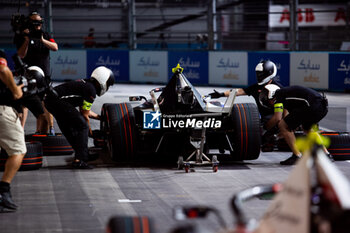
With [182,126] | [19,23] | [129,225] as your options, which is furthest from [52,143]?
[129,225]

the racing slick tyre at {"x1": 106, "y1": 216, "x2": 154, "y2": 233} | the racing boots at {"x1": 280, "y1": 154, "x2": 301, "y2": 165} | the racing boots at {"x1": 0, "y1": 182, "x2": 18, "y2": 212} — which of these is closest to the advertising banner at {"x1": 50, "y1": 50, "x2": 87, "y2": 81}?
the racing boots at {"x1": 280, "y1": 154, "x2": 301, "y2": 165}

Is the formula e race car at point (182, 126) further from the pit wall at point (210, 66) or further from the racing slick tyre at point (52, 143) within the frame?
the pit wall at point (210, 66)

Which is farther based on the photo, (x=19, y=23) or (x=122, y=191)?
(x=19, y=23)

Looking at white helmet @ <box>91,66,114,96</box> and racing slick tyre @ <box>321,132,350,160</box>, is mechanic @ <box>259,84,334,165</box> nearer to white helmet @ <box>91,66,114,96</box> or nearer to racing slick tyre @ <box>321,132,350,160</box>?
racing slick tyre @ <box>321,132,350,160</box>

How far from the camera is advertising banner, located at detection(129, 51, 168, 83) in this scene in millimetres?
25750

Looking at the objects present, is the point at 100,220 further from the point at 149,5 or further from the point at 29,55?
the point at 149,5

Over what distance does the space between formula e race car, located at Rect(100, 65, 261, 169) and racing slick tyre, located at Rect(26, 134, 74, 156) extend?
3.42ft

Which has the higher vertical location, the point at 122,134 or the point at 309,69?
the point at 309,69

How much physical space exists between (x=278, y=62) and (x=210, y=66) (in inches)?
116

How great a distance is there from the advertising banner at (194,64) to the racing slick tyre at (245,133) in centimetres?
1433

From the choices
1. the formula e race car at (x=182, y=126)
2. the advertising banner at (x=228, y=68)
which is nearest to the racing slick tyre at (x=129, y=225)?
the formula e race car at (x=182, y=126)

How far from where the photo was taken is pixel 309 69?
843 inches

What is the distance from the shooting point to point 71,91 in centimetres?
1033

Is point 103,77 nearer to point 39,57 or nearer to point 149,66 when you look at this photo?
point 39,57
